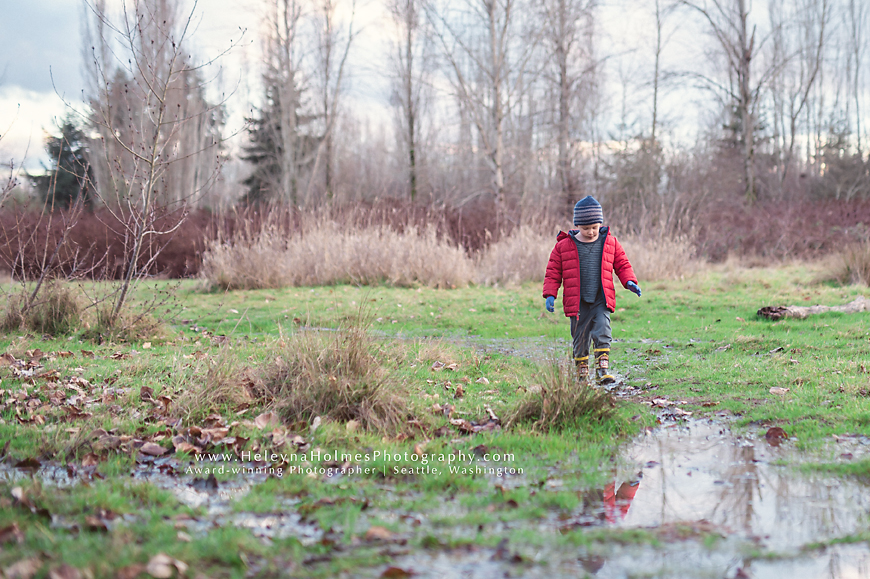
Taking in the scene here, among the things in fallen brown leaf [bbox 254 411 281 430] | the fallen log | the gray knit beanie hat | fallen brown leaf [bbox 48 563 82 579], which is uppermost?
the gray knit beanie hat

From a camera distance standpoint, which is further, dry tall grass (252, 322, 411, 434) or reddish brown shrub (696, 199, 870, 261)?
reddish brown shrub (696, 199, 870, 261)

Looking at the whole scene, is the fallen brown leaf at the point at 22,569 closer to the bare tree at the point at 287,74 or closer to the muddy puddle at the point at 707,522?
the muddy puddle at the point at 707,522

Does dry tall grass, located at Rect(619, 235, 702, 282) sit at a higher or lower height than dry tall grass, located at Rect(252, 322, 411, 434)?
higher

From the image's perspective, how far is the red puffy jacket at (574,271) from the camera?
614 cm

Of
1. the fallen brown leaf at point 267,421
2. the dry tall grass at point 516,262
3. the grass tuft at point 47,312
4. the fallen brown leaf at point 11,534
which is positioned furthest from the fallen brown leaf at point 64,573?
the dry tall grass at point 516,262

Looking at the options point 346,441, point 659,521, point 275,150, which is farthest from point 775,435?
point 275,150

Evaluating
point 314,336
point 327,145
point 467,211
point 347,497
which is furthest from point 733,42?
point 347,497

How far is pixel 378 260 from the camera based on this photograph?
49.3ft

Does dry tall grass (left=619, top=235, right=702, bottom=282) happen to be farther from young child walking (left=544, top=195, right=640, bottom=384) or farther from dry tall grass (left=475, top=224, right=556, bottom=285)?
young child walking (left=544, top=195, right=640, bottom=384)

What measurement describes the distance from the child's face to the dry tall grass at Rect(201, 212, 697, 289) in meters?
8.48

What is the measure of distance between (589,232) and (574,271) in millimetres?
407

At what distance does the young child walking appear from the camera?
610 cm

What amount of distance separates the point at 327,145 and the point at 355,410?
25500mm

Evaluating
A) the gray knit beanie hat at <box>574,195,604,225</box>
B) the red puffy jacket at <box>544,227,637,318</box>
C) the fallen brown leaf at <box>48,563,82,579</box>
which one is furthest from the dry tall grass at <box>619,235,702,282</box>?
the fallen brown leaf at <box>48,563,82,579</box>
